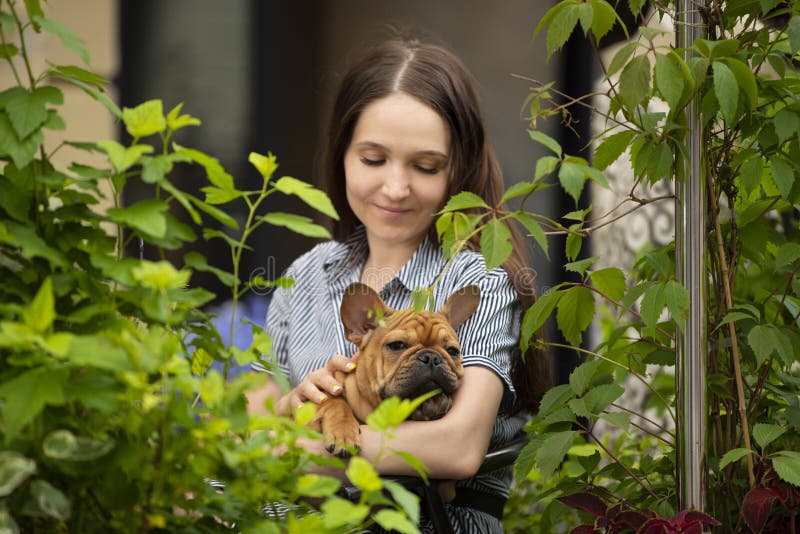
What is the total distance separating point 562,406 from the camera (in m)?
1.61

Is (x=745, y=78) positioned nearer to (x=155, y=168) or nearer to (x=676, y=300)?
(x=676, y=300)

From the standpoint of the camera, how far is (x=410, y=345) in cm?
181

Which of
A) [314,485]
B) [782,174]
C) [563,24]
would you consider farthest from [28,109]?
[782,174]

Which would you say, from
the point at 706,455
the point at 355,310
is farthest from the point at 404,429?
the point at 706,455

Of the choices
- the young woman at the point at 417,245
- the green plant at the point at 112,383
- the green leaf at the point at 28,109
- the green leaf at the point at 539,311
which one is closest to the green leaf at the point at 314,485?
the green plant at the point at 112,383

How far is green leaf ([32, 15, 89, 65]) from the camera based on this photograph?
0.99 meters

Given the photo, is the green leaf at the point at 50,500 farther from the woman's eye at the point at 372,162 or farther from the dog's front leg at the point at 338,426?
the woman's eye at the point at 372,162

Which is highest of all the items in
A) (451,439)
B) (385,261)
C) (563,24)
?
(563,24)

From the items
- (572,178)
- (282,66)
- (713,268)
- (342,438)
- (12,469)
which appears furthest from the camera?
(282,66)

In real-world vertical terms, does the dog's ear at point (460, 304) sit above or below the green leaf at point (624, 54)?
below

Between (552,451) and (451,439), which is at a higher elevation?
(552,451)

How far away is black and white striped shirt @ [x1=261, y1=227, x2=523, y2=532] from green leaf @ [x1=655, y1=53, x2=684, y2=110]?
777mm

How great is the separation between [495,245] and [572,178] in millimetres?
152

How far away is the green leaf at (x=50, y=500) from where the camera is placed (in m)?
0.84
